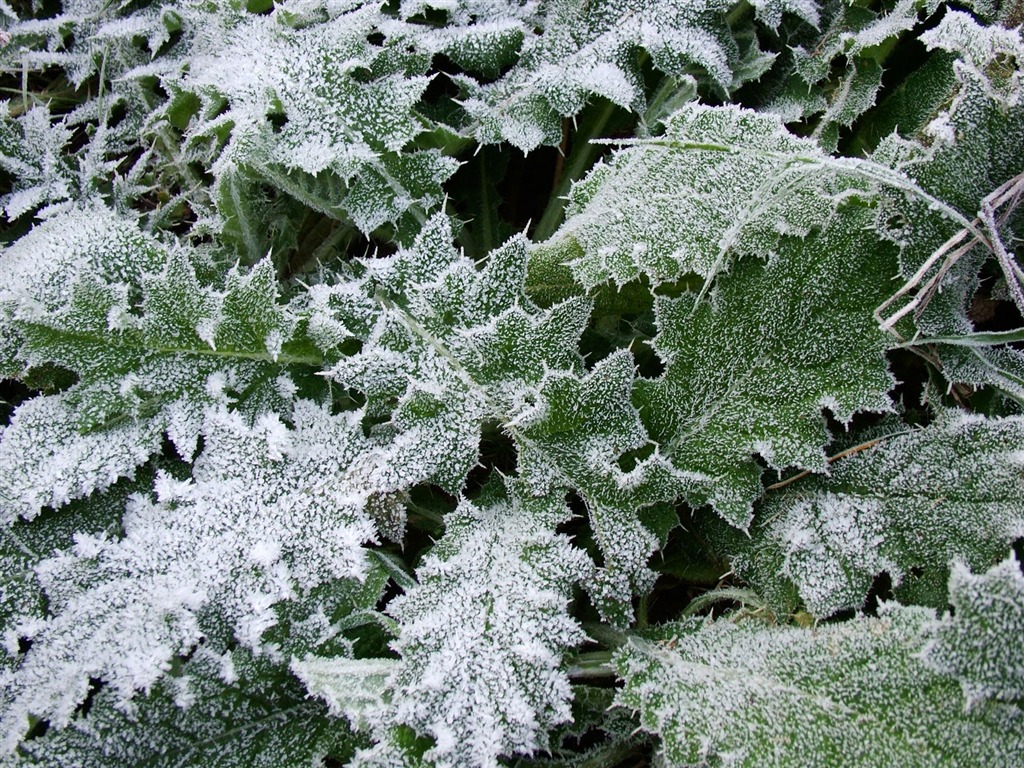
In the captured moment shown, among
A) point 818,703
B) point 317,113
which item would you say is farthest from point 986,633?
point 317,113

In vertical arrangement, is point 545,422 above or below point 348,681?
above

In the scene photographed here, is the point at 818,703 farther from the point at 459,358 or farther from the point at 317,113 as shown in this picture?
the point at 317,113

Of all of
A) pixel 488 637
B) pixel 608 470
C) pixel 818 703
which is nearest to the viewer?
pixel 818 703

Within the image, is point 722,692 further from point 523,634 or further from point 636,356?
point 636,356

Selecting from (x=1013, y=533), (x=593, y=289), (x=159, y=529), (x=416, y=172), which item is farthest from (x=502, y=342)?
(x=1013, y=533)

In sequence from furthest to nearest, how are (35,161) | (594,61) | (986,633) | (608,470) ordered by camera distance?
(35,161)
(594,61)
(608,470)
(986,633)

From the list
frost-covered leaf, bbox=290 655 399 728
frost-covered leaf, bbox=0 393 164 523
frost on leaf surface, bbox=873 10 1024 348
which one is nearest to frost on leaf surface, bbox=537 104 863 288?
frost on leaf surface, bbox=873 10 1024 348

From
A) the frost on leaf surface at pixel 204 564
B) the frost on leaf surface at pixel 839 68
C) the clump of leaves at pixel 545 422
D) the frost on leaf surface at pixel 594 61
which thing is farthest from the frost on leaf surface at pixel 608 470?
the frost on leaf surface at pixel 839 68

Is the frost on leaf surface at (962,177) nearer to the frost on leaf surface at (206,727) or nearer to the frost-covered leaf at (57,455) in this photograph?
the frost on leaf surface at (206,727)
